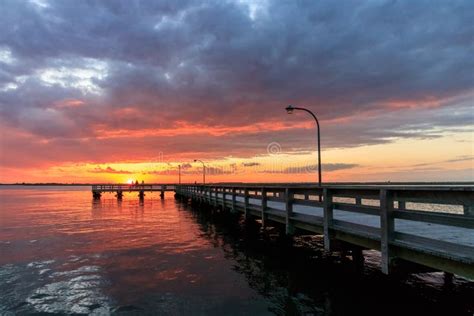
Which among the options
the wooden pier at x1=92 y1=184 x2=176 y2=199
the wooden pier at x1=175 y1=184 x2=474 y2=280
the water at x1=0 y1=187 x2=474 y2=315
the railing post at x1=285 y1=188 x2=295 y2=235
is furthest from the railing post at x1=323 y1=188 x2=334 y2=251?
the wooden pier at x1=92 y1=184 x2=176 y2=199

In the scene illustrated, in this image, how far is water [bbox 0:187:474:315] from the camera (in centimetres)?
859

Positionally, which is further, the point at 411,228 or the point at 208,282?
the point at 208,282

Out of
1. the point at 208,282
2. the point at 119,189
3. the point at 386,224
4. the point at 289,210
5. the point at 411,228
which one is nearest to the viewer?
the point at 386,224

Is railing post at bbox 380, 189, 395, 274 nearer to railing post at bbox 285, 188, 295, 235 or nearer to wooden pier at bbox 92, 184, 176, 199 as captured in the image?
railing post at bbox 285, 188, 295, 235

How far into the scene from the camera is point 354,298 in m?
9.03

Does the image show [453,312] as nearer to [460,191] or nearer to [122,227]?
[460,191]

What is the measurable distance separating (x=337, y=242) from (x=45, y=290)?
7.37m

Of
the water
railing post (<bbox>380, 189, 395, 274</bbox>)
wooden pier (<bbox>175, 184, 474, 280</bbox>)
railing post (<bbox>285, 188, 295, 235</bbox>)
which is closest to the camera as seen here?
wooden pier (<bbox>175, 184, 474, 280</bbox>)

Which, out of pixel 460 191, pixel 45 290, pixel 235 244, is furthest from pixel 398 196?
pixel 235 244

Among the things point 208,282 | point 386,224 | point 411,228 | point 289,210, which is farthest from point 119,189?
point 386,224

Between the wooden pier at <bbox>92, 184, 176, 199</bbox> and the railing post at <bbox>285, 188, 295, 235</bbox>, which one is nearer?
the railing post at <bbox>285, 188, 295, 235</bbox>

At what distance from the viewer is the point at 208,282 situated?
10688 millimetres

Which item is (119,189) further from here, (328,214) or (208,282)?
(328,214)

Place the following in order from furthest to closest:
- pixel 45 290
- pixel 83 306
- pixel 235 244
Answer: pixel 235 244, pixel 45 290, pixel 83 306
